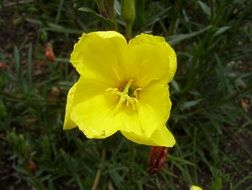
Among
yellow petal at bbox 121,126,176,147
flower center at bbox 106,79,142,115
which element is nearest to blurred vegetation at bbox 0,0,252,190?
flower center at bbox 106,79,142,115

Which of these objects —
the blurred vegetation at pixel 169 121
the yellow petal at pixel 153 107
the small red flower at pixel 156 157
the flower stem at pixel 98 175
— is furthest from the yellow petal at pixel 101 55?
the flower stem at pixel 98 175

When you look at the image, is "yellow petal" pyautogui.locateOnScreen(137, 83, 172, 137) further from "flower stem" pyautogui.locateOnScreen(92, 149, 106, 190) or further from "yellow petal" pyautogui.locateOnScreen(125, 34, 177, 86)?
"flower stem" pyautogui.locateOnScreen(92, 149, 106, 190)

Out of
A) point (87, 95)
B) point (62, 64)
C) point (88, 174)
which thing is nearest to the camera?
point (87, 95)

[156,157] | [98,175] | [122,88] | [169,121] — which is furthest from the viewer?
[169,121]

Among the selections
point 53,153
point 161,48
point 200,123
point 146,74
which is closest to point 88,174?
point 53,153

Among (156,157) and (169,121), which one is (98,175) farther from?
(169,121)

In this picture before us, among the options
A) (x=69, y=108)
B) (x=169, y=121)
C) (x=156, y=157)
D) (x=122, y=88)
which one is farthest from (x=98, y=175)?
(x=69, y=108)

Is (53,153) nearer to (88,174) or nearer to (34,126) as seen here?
(34,126)
